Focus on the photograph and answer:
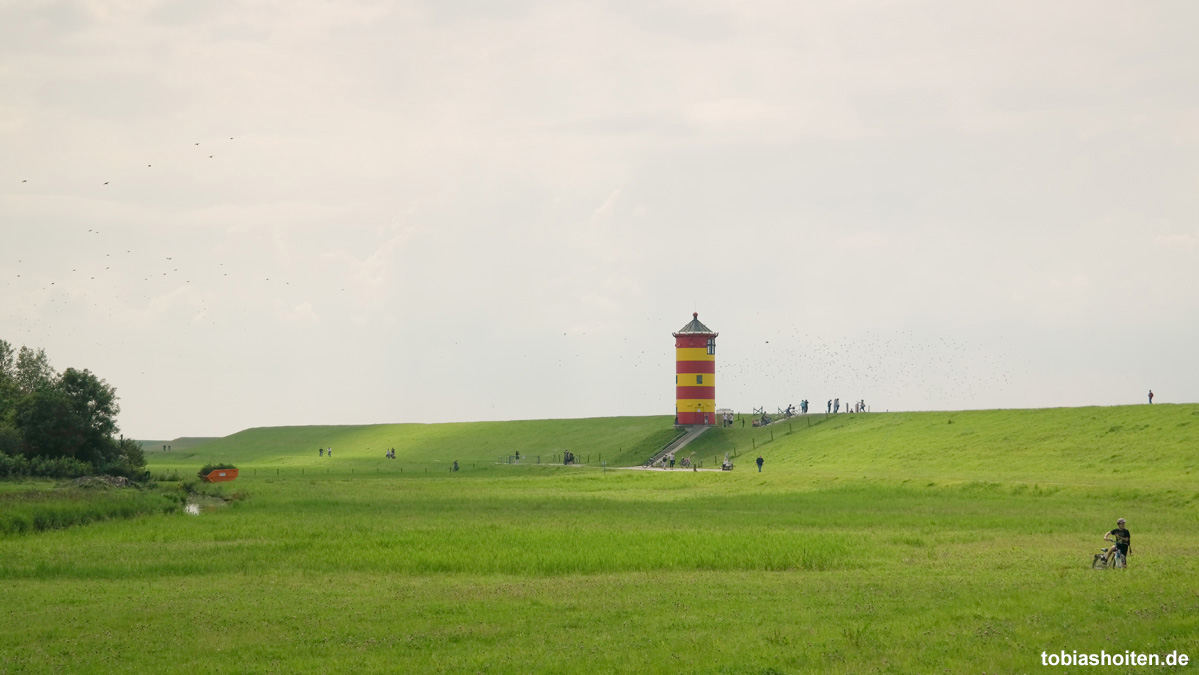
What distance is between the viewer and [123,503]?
59.1m

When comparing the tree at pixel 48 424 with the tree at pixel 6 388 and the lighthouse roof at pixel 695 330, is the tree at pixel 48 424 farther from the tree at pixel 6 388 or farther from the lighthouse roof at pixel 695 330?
the lighthouse roof at pixel 695 330

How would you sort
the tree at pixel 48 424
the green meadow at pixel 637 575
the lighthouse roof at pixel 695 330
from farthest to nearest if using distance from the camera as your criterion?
the lighthouse roof at pixel 695 330 → the tree at pixel 48 424 → the green meadow at pixel 637 575

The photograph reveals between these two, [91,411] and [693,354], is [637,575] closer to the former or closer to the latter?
[91,411]

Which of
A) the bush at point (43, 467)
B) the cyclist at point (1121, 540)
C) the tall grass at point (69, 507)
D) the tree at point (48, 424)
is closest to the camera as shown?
the cyclist at point (1121, 540)

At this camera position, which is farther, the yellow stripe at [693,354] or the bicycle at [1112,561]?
the yellow stripe at [693,354]

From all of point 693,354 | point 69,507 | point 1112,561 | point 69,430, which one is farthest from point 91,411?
point 1112,561

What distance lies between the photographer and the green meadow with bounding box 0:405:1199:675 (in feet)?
75.4

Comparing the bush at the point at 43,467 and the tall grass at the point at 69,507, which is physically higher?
the bush at the point at 43,467

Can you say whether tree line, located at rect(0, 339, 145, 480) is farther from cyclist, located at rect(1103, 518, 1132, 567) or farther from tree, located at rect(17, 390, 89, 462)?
cyclist, located at rect(1103, 518, 1132, 567)

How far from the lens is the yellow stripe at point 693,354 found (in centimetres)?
11531

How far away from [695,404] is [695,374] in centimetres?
396

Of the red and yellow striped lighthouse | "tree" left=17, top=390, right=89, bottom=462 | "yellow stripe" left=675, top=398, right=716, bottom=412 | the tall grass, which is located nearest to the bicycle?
the tall grass

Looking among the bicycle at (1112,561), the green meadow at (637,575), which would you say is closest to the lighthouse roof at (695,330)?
the green meadow at (637,575)

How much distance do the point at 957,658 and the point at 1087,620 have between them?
13.7ft
